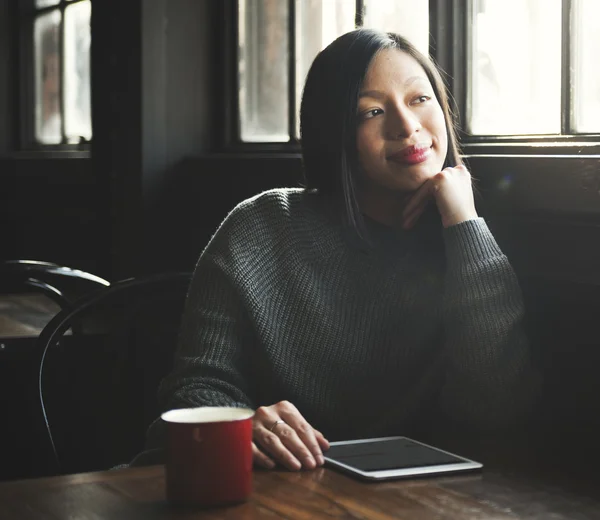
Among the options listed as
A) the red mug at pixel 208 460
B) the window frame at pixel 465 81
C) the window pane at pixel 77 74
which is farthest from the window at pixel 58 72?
the red mug at pixel 208 460

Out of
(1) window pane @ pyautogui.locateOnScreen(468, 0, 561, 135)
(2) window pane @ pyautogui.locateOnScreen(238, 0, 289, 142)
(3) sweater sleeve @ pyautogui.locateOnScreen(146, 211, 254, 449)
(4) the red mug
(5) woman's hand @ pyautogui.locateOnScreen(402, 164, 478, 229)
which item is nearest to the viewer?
(4) the red mug

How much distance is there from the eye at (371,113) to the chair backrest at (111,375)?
0.53 m

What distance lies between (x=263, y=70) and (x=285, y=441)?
190 cm

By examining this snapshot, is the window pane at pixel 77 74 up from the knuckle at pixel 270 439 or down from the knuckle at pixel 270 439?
up

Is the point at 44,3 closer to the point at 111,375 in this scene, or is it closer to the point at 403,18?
the point at 403,18

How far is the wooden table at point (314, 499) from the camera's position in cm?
113

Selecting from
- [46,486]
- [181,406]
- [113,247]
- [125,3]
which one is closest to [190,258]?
[113,247]

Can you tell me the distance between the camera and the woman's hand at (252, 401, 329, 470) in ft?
4.36

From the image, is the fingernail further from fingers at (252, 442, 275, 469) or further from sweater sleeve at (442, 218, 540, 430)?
sweater sleeve at (442, 218, 540, 430)

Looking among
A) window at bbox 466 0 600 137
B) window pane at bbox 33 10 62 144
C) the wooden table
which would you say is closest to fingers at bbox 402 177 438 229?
window at bbox 466 0 600 137

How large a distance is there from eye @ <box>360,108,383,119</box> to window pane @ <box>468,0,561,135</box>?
1.53ft

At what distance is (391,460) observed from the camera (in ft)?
4.37

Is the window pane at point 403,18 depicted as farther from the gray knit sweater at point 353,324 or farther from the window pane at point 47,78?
the window pane at point 47,78

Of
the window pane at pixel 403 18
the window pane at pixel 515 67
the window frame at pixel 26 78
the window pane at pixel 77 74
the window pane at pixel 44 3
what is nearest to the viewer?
the window pane at pixel 515 67
